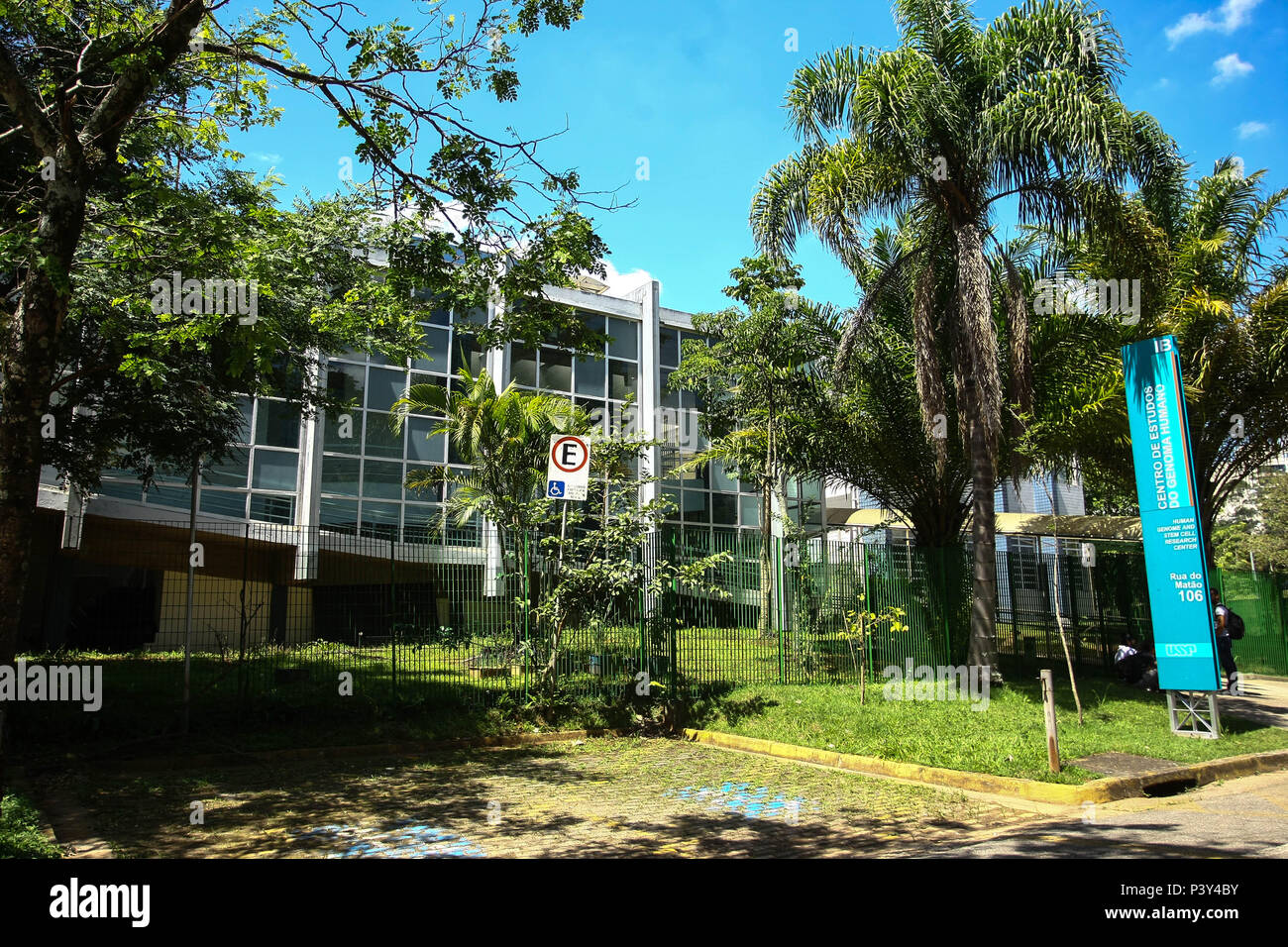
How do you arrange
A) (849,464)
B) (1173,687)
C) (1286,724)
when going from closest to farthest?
(1173,687), (1286,724), (849,464)

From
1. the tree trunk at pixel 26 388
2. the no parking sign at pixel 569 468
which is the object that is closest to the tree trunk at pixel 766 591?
the no parking sign at pixel 569 468

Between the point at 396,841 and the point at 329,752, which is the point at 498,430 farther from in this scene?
the point at 396,841

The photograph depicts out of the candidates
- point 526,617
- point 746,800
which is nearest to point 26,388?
point 746,800

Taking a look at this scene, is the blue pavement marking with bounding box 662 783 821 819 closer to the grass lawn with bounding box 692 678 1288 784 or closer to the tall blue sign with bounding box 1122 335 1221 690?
the grass lawn with bounding box 692 678 1288 784

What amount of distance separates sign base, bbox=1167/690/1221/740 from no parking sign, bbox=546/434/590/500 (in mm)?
7830

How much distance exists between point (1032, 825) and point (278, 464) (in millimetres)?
18465

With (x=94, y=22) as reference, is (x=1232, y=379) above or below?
below

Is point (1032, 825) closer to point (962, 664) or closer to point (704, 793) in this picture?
point (704, 793)

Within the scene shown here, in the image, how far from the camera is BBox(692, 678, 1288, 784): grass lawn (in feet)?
29.9

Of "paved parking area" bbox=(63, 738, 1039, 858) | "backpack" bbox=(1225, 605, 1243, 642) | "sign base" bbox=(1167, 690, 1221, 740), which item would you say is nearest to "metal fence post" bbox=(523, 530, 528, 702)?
"paved parking area" bbox=(63, 738, 1039, 858)

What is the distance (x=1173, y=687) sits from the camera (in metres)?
10.4

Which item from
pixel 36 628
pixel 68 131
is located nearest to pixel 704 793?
pixel 68 131

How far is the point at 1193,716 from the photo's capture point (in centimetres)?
1067

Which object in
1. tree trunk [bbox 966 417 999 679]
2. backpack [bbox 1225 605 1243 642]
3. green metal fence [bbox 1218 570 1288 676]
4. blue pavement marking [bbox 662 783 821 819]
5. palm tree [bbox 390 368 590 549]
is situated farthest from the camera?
green metal fence [bbox 1218 570 1288 676]
